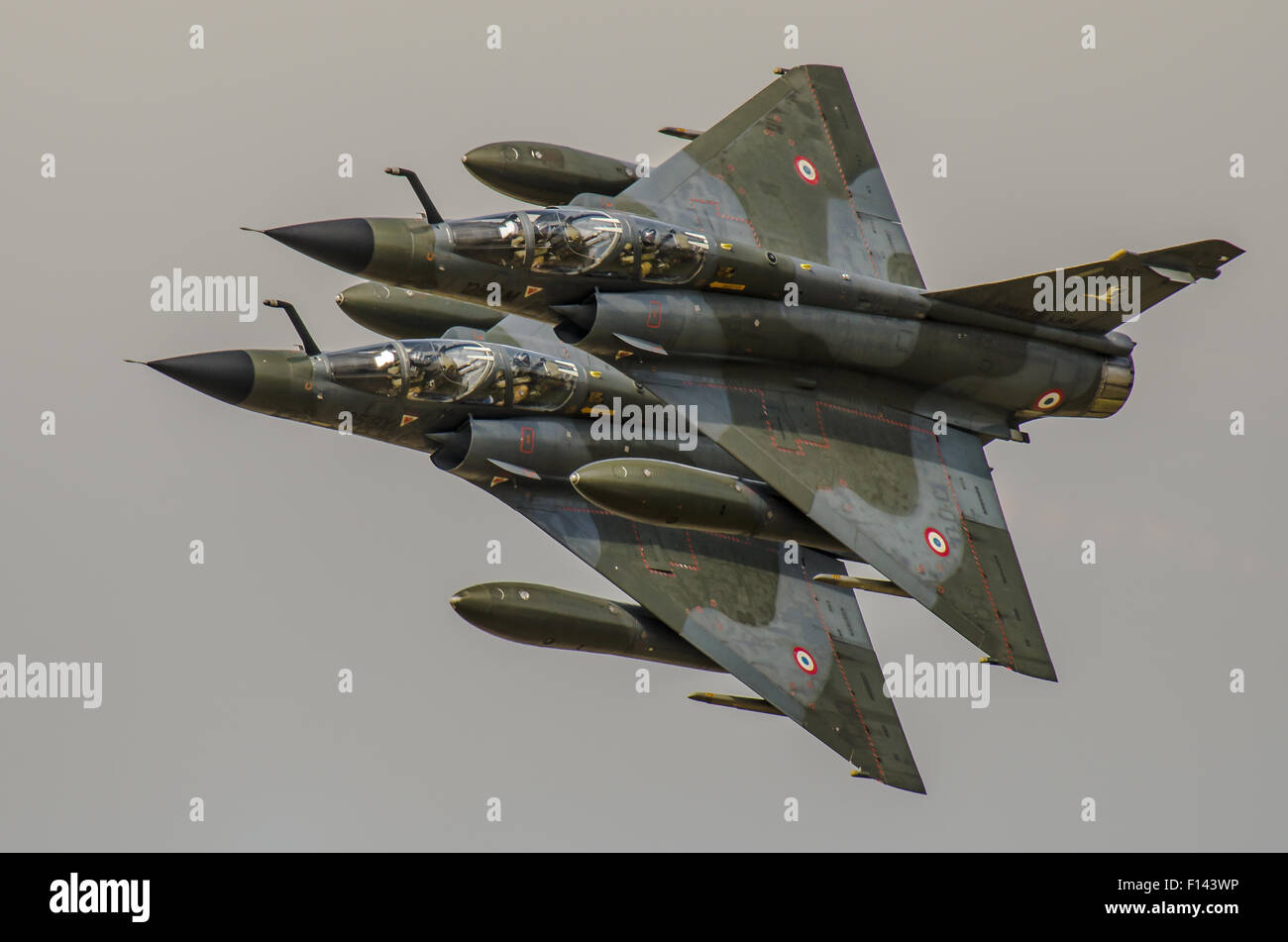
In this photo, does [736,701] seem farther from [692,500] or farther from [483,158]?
[483,158]

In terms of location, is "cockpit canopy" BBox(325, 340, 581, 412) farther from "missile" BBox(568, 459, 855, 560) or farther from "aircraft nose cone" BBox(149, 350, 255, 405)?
"missile" BBox(568, 459, 855, 560)

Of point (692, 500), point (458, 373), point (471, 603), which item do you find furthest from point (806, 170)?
point (471, 603)

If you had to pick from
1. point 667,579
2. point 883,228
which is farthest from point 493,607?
point 883,228

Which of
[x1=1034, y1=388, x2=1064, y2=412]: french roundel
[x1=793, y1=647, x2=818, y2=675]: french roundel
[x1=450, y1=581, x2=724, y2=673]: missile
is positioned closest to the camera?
[x1=450, y1=581, x2=724, y2=673]: missile

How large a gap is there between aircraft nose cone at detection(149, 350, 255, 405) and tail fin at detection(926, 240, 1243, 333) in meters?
9.85

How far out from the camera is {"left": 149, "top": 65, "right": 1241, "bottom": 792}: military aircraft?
26.7 metres

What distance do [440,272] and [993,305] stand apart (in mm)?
8602

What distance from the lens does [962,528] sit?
29.6 meters

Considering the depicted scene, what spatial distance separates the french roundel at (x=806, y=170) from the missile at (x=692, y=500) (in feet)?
16.1

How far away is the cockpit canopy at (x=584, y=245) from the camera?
25812 mm

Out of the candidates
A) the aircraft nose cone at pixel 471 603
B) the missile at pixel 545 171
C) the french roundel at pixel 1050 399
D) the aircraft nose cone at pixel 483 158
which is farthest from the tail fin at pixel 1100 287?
the aircraft nose cone at pixel 471 603

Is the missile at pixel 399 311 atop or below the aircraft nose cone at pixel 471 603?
atop

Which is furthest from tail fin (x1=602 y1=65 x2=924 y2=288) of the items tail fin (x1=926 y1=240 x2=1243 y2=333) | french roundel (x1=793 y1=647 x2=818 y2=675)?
french roundel (x1=793 y1=647 x2=818 y2=675)

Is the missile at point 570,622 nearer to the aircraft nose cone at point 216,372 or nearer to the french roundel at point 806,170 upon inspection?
the aircraft nose cone at point 216,372
